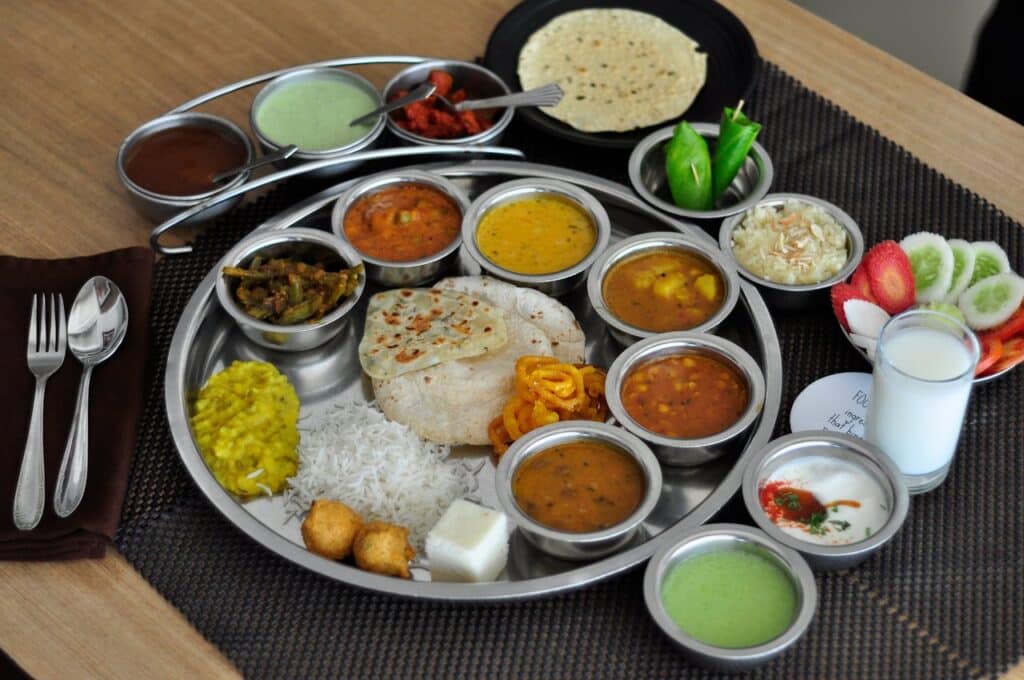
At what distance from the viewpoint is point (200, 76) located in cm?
365

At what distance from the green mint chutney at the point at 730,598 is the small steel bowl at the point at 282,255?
1.08 m

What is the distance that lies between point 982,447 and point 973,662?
0.57 m

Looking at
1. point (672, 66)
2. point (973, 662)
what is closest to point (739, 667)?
point (973, 662)

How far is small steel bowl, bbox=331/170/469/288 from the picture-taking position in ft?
9.76

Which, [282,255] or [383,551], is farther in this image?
[282,255]

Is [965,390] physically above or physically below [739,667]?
above

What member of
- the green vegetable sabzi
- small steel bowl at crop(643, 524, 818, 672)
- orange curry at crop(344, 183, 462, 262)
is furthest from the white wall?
small steel bowl at crop(643, 524, 818, 672)

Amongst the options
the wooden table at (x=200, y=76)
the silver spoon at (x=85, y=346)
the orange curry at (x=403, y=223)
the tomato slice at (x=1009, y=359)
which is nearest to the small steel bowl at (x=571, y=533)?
the orange curry at (x=403, y=223)

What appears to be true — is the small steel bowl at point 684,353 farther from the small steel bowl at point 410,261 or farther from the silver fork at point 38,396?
the silver fork at point 38,396

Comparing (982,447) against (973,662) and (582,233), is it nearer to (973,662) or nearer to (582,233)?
(973,662)

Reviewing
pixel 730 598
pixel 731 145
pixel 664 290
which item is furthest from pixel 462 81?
pixel 730 598

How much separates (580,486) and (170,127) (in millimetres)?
1691

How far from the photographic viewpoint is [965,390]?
2307 millimetres

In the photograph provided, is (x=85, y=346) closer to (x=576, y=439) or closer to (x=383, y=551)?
(x=383, y=551)
